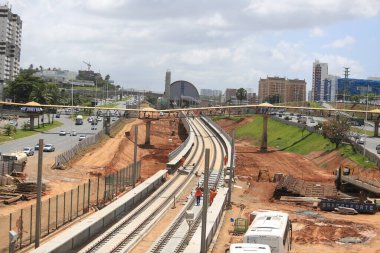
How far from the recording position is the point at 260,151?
102250 millimetres

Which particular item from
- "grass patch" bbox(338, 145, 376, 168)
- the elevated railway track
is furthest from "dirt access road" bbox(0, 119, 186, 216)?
"grass patch" bbox(338, 145, 376, 168)

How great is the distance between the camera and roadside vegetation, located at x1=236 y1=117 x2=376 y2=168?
8294cm

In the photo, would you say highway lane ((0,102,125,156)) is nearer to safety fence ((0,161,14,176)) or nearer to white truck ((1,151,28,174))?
white truck ((1,151,28,174))

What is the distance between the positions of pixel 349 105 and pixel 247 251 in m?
172

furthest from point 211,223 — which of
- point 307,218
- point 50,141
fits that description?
point 50,141

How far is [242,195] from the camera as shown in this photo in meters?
57.0

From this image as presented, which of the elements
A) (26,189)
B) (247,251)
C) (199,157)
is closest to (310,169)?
(199,157)

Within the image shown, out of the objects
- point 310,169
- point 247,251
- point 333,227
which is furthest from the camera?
point 310,169

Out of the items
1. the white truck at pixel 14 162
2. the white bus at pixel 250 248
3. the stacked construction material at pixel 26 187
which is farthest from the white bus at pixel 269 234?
the white truck at pixel 14 162

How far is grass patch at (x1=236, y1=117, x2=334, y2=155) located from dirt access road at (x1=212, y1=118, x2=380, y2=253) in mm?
14484

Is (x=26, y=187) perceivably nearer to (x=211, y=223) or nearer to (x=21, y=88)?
(x=211, y=223)

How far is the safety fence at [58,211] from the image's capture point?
31.7 m

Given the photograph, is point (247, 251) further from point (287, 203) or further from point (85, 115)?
point (85, 115)

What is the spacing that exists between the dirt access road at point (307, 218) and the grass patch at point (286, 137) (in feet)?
47.5
